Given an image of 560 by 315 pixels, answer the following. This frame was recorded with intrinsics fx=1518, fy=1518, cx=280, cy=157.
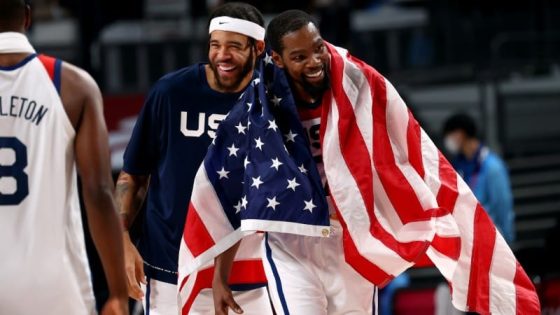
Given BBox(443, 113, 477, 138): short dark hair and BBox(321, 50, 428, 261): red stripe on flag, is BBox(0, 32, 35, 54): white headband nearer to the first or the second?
BBox(321, 50, 428, 261): red stripe on flag

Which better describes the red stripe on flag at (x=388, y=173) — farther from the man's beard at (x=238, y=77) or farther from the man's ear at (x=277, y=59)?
the man's beard at (x=238, y=77)

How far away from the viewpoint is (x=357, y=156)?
21.8 feet

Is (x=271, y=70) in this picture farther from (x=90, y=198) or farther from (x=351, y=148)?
(x=90, y=198)

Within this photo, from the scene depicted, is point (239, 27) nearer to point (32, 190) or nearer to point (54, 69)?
point (54, 69)

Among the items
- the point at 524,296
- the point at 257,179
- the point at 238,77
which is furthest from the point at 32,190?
the point at 524,296

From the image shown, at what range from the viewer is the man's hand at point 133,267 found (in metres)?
7.27

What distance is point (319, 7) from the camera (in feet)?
54.0

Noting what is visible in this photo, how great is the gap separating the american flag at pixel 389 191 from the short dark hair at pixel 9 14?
166 cm

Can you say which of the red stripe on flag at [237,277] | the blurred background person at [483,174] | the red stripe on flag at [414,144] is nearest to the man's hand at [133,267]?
the red stripe on flag at [237,277]

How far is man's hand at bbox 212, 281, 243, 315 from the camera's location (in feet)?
22.2

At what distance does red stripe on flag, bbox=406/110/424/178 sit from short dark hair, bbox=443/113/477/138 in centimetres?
549

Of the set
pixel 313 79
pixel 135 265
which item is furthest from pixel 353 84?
pixel 135 265

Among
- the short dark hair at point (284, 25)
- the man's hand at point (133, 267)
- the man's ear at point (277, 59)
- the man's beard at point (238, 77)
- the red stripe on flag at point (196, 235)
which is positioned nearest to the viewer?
the short dark hair at point (284, 25)

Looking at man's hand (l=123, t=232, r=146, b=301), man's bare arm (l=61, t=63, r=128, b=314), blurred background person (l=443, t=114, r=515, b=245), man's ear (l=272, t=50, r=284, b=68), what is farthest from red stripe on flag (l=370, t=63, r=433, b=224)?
blurred background person (l=443, t=114, r=515, b=245)
